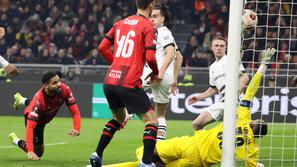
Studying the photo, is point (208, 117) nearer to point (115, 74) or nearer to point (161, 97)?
point (161, 97)

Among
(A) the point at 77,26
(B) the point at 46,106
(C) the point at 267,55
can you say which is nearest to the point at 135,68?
(C) the point at 267,55

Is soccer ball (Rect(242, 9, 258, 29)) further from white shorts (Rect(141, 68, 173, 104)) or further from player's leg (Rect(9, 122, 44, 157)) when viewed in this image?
player's leg (Rect(9, 122, 44, 157))

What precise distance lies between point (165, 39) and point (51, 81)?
1.80 meters

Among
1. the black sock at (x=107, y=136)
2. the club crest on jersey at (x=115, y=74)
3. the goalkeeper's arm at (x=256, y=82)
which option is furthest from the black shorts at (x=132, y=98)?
the goalkeeper's arm at (x=256, y=82)

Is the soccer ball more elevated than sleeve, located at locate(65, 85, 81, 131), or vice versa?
the soccer ball

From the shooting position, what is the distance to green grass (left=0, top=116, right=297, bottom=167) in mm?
9805

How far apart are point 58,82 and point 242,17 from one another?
10.1 ft

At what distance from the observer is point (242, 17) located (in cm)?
780

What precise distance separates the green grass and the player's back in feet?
5.63

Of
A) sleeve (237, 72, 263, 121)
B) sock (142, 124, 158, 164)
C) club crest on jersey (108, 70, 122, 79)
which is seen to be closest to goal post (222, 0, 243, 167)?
sleeve (237, 72, 263, 121)

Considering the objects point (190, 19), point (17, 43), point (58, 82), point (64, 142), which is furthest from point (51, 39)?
point (58, 82)

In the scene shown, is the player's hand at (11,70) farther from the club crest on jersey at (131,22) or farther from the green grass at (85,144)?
the club crest on jersey at (131,22)

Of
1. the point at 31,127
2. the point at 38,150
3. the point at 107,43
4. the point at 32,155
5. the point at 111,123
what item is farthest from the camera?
the point at 38,150

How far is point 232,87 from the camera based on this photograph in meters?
7.79
